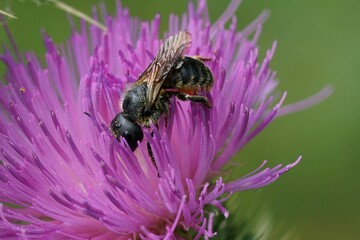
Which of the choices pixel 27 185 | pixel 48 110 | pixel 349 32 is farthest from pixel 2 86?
pixel 349 32

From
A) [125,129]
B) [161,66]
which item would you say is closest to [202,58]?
[161,66]

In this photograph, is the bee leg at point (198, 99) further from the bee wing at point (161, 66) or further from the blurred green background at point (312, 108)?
the blurred green background at point (312, 108)

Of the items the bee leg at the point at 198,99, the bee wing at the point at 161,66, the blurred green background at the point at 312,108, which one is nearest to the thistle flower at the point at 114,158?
the bee leg at the point at 198,99

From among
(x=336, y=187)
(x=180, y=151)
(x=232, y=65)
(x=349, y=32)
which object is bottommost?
(x=336, y=187)

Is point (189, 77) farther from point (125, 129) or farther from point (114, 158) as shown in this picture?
point (114, 158)

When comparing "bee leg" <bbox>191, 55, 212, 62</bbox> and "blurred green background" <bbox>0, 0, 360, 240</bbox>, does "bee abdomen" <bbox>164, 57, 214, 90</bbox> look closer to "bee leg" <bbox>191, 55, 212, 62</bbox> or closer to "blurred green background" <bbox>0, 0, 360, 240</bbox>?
"bee leg" <bbox>191, 55, 212, 62</bbox>

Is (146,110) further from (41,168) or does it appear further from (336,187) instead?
(336,187)
